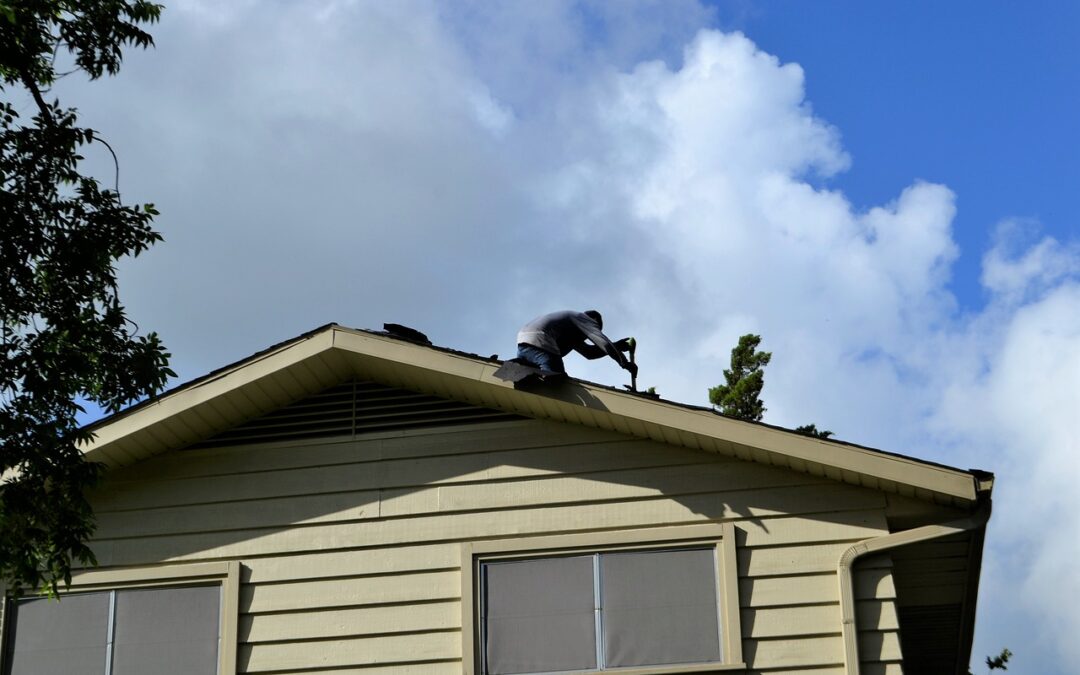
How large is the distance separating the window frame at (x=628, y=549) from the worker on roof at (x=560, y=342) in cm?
140

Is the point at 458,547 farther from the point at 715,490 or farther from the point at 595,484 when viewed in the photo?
the point at 715,490

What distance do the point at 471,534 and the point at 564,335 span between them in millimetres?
1872

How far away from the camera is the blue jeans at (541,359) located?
11.1 metres

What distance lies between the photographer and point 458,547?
10883 millimetres

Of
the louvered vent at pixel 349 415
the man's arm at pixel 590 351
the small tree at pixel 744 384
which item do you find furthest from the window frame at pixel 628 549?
the small tree at pixel 744 384

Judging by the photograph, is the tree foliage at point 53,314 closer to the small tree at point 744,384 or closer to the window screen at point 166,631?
the window screen at point 166,631

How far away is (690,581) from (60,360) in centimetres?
500

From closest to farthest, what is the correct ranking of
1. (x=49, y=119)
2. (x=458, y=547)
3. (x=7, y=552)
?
(x=7, y=552), (x=49, y=119), (x=458, y=547)

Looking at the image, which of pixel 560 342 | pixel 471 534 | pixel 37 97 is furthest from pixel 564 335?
pixel 37 97

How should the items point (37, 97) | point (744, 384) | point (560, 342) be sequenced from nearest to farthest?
point (37, 97), point (560, 342), point (744, 384)

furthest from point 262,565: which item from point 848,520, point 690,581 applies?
point 848,520

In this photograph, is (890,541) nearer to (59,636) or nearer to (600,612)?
(600,612)

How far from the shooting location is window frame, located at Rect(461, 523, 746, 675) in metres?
10.2

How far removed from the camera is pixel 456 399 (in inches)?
452
